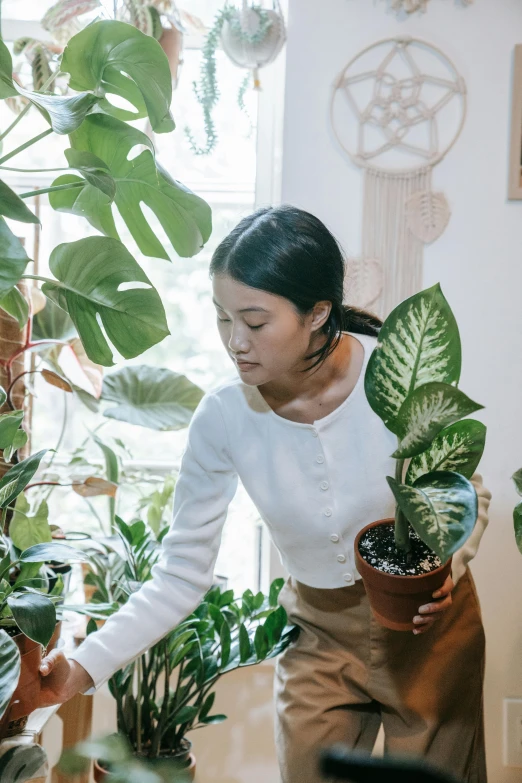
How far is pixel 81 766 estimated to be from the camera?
35 centimetres

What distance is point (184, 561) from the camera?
47.9 inches

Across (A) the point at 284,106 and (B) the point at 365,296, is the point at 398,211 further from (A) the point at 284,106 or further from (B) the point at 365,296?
(A) the point at 284,106

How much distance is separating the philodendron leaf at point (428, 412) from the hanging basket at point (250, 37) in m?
1.18

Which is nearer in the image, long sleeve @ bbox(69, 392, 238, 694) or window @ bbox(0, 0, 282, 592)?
long sleeve @ bbox(69, 392, 238, 694)

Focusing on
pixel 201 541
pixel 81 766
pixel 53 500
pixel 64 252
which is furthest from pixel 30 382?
pixel 81 766

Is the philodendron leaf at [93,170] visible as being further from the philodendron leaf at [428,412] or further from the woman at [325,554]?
the philodendron leaf at [428,412]

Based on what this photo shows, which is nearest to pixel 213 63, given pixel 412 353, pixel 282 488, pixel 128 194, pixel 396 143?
pixel 396 143

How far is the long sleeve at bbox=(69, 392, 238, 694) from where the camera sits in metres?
1.12

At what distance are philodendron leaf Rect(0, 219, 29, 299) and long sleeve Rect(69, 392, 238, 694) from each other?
54cm

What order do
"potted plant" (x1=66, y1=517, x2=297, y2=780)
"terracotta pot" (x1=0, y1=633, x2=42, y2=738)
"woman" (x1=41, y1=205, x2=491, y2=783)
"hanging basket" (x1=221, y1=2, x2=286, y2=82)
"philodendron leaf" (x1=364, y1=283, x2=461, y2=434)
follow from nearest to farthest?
→ "philodendron leaf" (x1=364, y1=283, x2=461, y2=434), "terracotta pot" (x1=0, y1=633, x2=42, y2=738), "woman" (x1=41, y1=205, x2=491, y2=783), "potted plant" (x1=66, y1=517, x2=297, y2=780), "hanging basket" (x1=221, y1=2, x2=286, y2=82)

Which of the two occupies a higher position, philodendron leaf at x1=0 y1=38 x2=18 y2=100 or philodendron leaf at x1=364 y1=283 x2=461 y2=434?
philodendron leaf at x1=0 y1=38 x2=18 y2=100

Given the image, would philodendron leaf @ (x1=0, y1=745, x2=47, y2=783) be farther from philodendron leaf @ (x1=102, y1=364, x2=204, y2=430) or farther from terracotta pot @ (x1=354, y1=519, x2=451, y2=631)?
philodendron leaf @ (x1=102, y1=364, x2=204, y2=430)

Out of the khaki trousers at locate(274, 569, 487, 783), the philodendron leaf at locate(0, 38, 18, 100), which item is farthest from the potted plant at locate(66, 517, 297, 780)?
the philodendron leaf at locate(0, 38, 18, 100)

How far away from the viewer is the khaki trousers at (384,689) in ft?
3.97
